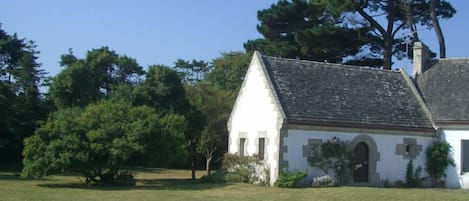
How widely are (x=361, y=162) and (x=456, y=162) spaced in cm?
471

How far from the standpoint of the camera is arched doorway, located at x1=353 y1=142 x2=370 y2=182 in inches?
1068

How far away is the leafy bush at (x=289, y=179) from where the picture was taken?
970 inches

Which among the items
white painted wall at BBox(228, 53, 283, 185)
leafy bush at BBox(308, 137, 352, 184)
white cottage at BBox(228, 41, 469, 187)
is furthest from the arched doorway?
white painted wall at BBox(228, 53, 283, 185)

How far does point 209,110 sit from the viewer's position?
4556cm

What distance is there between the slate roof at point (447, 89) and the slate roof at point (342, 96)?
2.51 ft

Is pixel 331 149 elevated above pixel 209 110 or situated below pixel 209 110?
below

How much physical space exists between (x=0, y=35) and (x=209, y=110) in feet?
74.3

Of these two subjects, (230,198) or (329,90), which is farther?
(329,90)

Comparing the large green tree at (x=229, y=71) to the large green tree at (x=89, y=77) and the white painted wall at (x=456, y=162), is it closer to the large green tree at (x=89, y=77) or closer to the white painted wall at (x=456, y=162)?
the large green tree at (x=89, y=77)

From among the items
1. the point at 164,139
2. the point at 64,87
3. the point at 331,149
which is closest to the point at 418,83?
the point at 331,149

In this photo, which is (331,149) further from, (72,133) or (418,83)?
(72,133)

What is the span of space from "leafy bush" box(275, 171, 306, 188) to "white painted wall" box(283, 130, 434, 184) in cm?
46

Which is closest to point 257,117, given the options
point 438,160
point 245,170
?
point 245,170

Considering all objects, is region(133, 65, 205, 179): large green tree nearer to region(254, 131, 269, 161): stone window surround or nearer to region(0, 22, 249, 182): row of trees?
region(0, 22, 249, 182): row of trees
